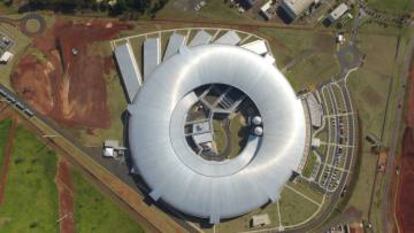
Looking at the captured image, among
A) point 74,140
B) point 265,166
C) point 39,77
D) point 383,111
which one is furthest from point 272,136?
point 39,77

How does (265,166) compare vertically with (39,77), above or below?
below

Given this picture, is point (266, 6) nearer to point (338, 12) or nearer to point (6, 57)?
point (338, 12)

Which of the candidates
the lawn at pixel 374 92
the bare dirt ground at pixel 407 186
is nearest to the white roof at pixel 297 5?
the lawn at pixel 374 92

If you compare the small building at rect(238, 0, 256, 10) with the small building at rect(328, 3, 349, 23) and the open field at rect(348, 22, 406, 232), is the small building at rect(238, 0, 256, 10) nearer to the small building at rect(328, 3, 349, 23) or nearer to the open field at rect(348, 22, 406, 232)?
the small building at rect(328, 3, 349, 23)

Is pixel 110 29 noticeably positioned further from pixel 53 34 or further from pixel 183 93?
pixel 183 93

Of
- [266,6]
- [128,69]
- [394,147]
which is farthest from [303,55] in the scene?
[128,69]

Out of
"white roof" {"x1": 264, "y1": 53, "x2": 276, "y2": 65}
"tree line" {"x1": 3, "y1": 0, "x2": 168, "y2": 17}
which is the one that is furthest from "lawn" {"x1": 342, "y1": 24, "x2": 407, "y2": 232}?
"tree line" {"x1": 3, "y1": 0, "x2": 168, "y2": 17}
